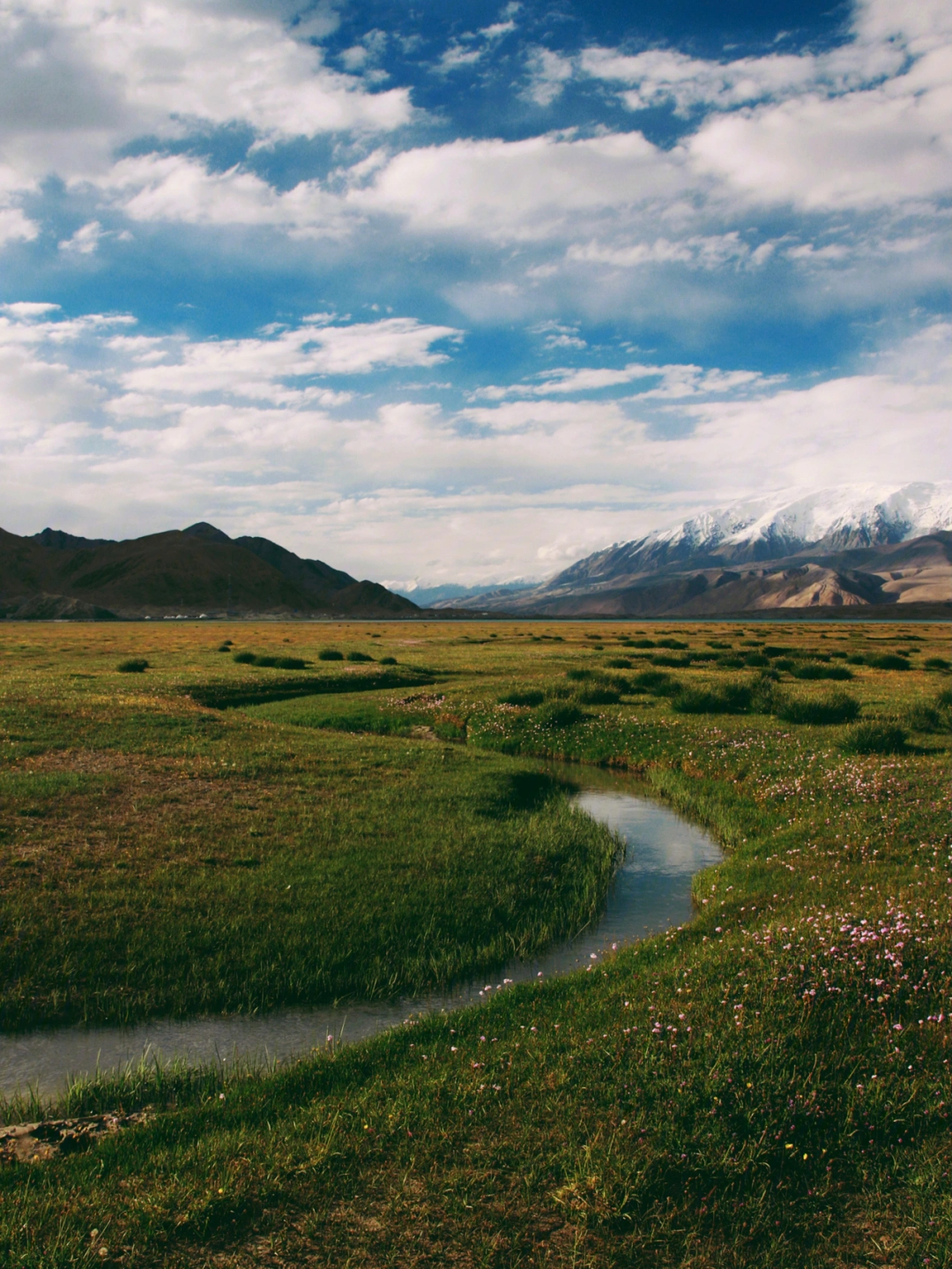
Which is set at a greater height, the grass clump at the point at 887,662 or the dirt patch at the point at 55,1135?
the grass clump at the point at 887,662

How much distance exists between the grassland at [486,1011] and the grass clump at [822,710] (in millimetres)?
6086

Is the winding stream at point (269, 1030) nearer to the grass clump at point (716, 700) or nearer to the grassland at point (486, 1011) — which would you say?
the grassland at point (486, 1011)

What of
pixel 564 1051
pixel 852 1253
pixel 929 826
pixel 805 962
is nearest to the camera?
pixel 852 1253

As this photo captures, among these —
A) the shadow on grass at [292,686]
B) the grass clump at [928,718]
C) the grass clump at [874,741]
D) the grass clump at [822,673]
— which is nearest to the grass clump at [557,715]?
the grass clump at [874,741]

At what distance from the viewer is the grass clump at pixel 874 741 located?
24.1 meters

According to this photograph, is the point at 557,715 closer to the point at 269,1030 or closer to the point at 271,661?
the point at 269,1030

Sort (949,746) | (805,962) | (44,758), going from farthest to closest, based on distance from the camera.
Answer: (949,746) → (44,758) → (805,962)

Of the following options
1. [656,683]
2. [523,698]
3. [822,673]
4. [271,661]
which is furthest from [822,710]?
[271,661]

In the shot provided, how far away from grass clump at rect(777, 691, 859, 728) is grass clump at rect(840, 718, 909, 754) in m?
4.90

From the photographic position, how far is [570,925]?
13.6 metres

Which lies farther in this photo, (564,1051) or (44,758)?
(44,758)

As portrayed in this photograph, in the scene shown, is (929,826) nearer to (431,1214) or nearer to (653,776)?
(653,776)

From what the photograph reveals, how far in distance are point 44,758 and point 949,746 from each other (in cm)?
2776

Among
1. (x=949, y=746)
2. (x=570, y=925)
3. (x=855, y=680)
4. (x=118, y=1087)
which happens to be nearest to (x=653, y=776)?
(x=949, y=746)
